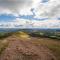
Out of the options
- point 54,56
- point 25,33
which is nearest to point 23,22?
point 25,33

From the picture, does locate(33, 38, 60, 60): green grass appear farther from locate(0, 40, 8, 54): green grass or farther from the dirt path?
locate(0, 40, 8, 54): green grass

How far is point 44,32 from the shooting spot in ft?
11.0

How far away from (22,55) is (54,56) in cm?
65

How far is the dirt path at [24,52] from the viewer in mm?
3145

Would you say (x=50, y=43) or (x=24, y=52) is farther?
(x=50, y=43)

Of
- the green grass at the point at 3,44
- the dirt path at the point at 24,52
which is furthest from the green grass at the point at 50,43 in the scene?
the green grass at the point at 3,44

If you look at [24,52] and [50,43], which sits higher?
[50,43]

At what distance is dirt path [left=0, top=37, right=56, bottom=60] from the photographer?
314 cm

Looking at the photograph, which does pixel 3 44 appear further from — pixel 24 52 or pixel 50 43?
pixel 50 43

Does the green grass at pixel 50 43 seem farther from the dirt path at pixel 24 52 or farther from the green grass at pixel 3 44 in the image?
the green grass at pixel 3 44

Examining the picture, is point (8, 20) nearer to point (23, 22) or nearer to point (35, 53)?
point (23, 22)

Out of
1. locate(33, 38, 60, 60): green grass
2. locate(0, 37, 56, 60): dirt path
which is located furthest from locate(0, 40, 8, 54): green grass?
locate(33, 38, 60, 60): green grass

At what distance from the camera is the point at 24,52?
317 cm

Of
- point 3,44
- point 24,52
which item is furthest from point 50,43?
point 3,44
